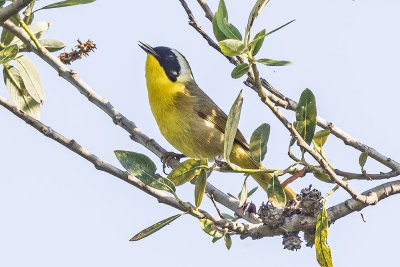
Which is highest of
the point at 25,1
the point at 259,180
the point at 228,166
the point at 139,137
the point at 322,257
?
the point at 259,180

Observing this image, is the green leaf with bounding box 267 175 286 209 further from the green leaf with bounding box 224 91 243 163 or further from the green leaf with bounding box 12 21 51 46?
the green leaf with bounding box 12 21 51 46

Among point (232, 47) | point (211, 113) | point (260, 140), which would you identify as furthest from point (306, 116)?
point (211, 113)

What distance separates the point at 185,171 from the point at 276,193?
465 mm

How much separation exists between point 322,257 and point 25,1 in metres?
1.81

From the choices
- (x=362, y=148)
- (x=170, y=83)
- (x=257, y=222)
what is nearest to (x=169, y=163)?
(x=170, y=83)

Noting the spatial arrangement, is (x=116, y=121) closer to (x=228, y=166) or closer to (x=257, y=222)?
(x=257, y=222)

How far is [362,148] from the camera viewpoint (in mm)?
3361

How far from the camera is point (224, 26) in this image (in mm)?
2502

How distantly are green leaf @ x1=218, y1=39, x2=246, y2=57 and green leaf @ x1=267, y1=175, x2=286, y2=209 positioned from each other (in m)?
0.78

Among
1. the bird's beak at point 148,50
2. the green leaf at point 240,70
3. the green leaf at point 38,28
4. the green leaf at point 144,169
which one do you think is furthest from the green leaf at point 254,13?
the bird's beak at point 148,50

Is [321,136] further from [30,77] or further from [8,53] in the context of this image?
[30,77]

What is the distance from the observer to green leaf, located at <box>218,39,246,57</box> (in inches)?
91.4

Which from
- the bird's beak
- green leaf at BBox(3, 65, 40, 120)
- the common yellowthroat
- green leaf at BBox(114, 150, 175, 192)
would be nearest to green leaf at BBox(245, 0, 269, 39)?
green leaf at BBox(114, 150, 175, 192)

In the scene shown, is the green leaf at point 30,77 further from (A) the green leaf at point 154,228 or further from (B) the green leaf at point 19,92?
(A) the green leaf at point 154,228
